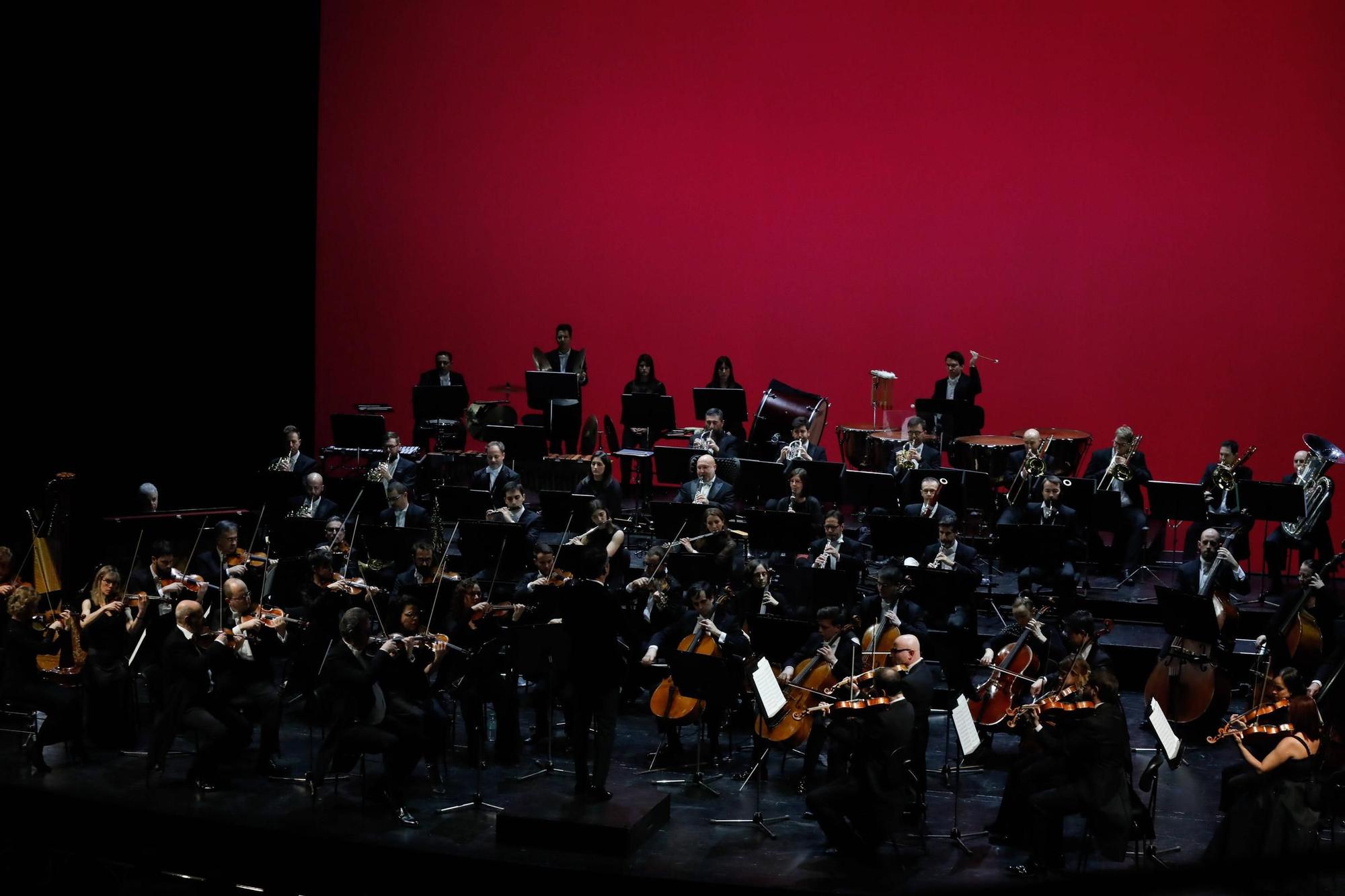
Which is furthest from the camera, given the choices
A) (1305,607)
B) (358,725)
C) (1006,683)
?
(1305,607)

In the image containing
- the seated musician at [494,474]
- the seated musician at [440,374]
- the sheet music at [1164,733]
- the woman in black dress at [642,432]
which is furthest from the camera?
the seated musician at [440,374]

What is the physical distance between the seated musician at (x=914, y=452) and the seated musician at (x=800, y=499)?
36.4 inches

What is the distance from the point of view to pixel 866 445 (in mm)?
11211

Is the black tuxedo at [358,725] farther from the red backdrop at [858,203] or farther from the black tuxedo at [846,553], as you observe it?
the red backdrop at [858,203]

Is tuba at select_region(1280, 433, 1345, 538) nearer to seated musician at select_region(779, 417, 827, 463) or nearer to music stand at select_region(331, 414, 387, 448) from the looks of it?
seated musician at select_region(779, 417, 827, 463)

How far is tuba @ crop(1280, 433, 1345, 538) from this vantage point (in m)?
9.89

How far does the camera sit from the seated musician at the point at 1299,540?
9.98 m

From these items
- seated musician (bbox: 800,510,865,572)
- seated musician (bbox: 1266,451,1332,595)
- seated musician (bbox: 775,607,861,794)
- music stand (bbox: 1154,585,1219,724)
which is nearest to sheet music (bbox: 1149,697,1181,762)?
music stand (bbox: 1154,585,1219,724)

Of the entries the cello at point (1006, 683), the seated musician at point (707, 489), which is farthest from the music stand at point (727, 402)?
the cello at point (1006, 683)

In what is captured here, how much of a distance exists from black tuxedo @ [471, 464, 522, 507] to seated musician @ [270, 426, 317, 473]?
1532mm

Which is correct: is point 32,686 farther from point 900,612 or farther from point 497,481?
point 900,612

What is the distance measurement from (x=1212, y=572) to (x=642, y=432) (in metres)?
4.87

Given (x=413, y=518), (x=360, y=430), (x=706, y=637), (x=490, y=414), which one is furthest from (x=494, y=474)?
(x=706, y=637)

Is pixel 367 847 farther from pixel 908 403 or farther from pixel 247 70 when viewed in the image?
pixel 247 70
